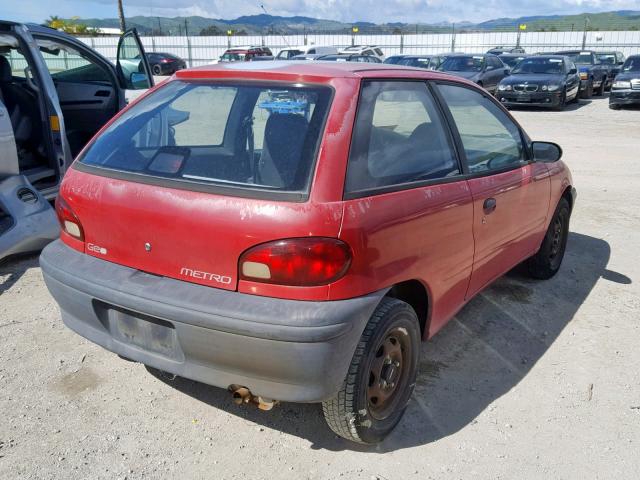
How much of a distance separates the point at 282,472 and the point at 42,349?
5.95ft

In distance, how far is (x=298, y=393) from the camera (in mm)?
2320

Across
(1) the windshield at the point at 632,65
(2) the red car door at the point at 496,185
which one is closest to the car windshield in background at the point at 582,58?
(1) the windshield at the point at 632,65

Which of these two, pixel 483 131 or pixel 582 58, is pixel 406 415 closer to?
pixel 483 131

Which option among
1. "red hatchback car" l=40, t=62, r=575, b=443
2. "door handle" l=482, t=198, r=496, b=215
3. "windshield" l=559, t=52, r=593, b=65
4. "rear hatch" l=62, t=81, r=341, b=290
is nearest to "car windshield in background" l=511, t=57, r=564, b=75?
"windshield" l=559, t=52, r=593, b=65

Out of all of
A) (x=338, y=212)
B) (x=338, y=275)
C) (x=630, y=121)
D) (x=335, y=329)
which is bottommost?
(x=630, y=121)

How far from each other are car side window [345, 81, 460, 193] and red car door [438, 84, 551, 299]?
0.19 metres

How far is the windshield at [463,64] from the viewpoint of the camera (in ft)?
61.2

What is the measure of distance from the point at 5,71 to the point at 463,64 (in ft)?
51.1

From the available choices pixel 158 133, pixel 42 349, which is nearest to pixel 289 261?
pixel 158 133

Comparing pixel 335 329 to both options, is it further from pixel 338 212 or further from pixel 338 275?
pixel 338 212

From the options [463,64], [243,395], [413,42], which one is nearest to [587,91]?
[463,64]

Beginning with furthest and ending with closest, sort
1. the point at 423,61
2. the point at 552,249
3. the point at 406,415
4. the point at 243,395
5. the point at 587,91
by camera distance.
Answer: the point at 587,91, the point at 423,61, the point at 552,249, the point at 406,415, the point at 243,395

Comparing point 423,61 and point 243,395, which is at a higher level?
point 423,61

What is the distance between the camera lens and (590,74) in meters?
20.3
